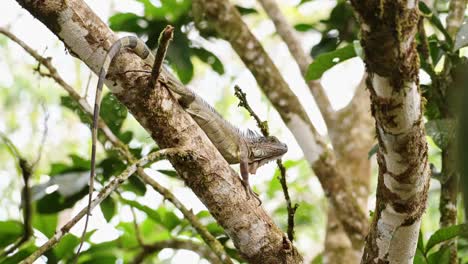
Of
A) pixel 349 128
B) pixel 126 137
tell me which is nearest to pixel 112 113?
pixel 126 137

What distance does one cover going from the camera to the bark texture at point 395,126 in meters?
1.06

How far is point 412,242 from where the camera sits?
1.50 meters

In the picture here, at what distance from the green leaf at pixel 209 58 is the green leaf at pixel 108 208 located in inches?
32.2

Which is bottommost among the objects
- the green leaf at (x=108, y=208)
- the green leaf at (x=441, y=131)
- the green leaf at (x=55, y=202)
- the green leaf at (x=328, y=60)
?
the green leaf at (x=55, y=202)

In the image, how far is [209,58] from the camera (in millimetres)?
3078

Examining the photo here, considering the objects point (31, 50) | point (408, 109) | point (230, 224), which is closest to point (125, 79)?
point (230, 224)

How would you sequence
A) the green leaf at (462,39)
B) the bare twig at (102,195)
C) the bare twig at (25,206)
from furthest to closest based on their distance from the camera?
1. the bare twig at (25,206)
2. the green leaf at (462,39)
3. the bare twig at (102,195)

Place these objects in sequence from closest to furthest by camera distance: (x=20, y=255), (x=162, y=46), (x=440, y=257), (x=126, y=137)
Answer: (x=162, y=46)
(x=440, y=257)
(x=20, y=255)
(x=126, y=137)

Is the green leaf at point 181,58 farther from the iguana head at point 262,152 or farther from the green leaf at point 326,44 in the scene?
the green leaf at point 326,44

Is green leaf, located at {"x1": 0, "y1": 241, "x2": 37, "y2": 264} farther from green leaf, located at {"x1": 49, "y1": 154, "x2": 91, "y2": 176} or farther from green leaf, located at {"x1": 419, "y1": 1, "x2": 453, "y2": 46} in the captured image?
green leaf, located at {"x1": 419, "y1": 1, "x2": 453, "y2": 46}

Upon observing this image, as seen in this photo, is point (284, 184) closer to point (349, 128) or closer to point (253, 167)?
point (253, 167)

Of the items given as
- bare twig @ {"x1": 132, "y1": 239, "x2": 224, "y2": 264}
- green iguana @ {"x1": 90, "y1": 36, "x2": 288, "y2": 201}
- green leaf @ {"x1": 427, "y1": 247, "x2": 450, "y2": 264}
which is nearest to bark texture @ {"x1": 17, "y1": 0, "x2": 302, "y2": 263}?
green iguana @ {"x1": 90, "y1": 36, "x2": 288, "y2": 201}

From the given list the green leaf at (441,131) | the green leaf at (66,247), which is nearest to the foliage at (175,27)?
the green leaf at (66,247)

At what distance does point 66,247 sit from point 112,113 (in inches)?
22.7
